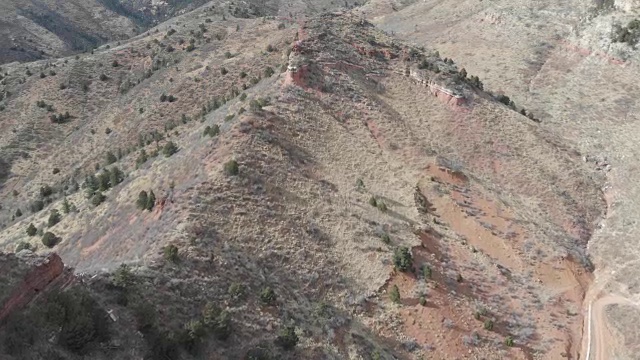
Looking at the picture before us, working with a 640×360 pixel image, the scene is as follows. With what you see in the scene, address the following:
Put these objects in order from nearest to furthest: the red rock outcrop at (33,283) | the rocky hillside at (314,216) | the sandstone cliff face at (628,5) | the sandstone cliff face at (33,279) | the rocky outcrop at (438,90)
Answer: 1. the red rock outcrop at (33,283)
2. the sandstone cliff face at (33,279)
3. the rocky hillside at (314,216)
4. the rocky outcrop at (438,90)
5. the sandstone cliff face at (628,5)

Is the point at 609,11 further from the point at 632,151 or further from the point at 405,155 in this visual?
the point at 405,155

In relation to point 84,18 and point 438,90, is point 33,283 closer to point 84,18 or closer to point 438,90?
point 438,90

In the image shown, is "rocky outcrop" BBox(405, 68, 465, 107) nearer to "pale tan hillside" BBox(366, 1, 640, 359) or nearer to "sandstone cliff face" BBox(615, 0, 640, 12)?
"pale tan hillside" BBox(366, 1, 640, 359)

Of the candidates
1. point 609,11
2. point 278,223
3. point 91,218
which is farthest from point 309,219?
point 609,11

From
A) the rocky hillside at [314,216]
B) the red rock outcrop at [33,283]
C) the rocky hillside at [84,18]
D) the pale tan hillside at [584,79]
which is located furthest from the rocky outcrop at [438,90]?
the rocky hillside at [84,18]

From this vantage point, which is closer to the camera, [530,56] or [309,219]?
[309,219]

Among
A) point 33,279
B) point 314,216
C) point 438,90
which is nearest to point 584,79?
point 438,90

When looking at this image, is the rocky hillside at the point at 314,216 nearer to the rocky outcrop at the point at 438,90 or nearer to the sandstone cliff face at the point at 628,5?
the rocky outcrop at the point at 438,90
